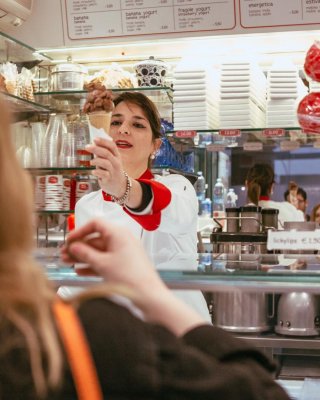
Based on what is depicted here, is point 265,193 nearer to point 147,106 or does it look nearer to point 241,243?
point 147,106

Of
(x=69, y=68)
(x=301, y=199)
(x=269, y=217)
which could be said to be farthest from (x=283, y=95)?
(x=301, y=199)

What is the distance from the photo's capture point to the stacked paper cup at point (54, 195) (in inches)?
163

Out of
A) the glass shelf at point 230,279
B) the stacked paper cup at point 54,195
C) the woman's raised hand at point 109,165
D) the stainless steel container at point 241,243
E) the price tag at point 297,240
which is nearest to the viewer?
the glass shelf at point 230,279

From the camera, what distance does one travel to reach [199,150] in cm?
387

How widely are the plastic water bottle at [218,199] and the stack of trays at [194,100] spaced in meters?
0.93

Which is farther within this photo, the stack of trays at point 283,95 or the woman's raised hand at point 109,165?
the stack of trays at point 283,95

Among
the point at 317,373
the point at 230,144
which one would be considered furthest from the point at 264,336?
the point at 230,144

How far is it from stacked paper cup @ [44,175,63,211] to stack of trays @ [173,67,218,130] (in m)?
0.85

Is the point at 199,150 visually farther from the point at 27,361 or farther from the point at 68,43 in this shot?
the point at 27,361

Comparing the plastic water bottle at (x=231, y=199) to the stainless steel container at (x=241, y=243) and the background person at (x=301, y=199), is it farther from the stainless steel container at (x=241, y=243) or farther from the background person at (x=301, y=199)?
the stainless steel container at (x=241, y=243)

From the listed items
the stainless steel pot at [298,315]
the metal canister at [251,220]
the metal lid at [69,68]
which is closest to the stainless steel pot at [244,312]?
the stainless steel pot at [298,315]

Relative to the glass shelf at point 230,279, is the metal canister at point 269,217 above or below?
below

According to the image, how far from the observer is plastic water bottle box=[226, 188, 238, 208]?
4.60m

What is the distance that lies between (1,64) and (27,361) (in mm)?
3340
